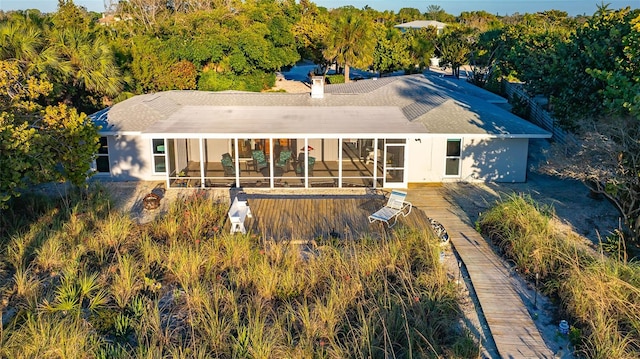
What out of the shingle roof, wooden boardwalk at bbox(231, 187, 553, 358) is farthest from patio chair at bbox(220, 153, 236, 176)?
wooden boardwalk at bbox(231, 187, 553, 358)

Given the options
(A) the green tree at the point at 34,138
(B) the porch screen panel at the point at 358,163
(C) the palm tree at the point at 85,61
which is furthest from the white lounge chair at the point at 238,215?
(C) the palm tree at the point at 85,61

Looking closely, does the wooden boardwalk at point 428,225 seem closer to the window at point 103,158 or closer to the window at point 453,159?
the window at point 453,159

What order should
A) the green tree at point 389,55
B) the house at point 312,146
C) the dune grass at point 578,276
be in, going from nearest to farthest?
the dune grass at point 578,276 → the house at point 312,146 → the green tree at point 389,55

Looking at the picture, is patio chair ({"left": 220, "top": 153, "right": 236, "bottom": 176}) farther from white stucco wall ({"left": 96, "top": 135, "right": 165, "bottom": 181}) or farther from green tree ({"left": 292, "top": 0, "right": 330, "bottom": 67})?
green tree ({"left": 292, "top": 0, "right": 330, "bottom": 67})

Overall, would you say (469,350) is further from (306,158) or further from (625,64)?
(306,158)

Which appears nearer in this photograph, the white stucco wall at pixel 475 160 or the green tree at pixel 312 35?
the white stucco wall at pixel 475 160

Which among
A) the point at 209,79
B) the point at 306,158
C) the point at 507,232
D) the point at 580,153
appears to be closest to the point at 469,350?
the point at 507,232

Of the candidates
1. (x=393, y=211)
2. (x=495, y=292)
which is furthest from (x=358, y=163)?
(x=495, y=292)
